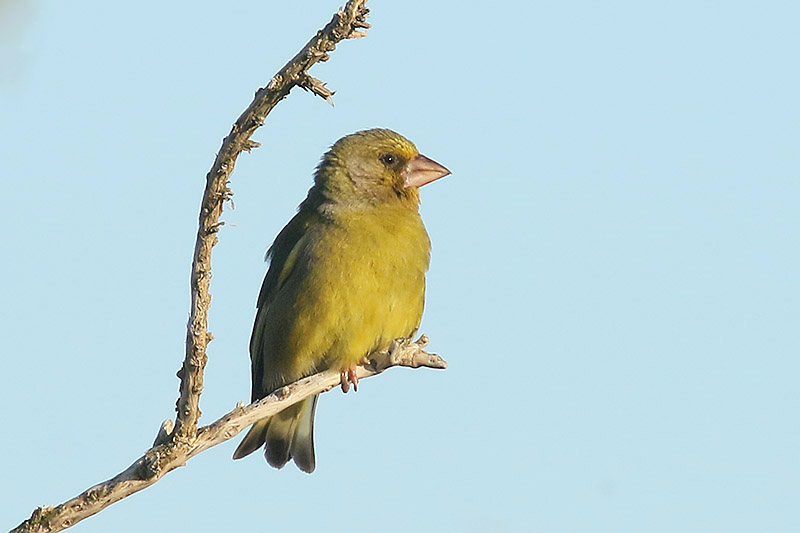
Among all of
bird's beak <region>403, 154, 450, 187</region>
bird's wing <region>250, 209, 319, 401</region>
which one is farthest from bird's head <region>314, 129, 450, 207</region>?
bird's wing <region>250, 209, 319, 401</region>

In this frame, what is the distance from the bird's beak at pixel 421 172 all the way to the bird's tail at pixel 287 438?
1472 mm

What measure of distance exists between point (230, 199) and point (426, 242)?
2.82 metres

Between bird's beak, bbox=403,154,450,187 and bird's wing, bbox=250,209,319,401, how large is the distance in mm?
591

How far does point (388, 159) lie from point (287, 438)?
169 centimetres

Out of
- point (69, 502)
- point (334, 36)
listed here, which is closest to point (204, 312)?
point (69, 502)

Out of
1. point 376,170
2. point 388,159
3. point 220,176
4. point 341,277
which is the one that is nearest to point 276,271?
point 341,277

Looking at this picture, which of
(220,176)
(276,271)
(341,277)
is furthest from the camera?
(276,271)

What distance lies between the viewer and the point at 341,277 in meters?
6.38

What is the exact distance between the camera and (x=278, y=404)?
4.86 metres

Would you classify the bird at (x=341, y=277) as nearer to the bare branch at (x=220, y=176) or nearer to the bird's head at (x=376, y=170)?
the bird's head at (x=376, y=170)

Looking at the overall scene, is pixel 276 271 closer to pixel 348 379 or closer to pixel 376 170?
pixel 376 170

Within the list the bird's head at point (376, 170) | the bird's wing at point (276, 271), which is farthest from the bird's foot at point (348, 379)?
the bird's head at point (376, 170)

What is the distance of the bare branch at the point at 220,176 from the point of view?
3832 millimetres

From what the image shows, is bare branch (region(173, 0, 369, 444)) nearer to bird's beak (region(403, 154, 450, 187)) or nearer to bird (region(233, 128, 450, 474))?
bird (region(233, 128, 450, 474))
